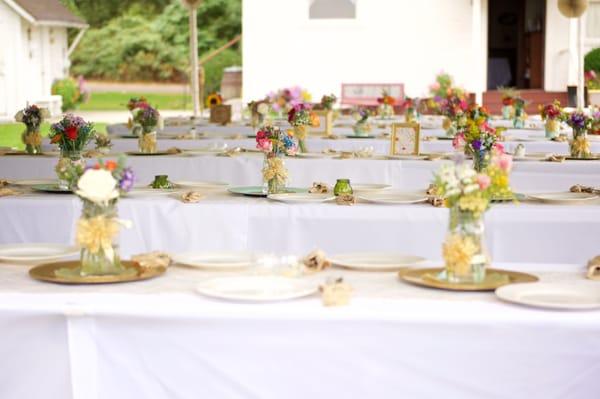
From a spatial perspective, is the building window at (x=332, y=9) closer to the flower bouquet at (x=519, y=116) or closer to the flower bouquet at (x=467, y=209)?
the flower bouquet at (x=519, y=116)

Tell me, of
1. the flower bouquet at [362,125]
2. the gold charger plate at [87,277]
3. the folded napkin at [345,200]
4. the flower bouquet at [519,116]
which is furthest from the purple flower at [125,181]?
the flower bouquet at [519,116]

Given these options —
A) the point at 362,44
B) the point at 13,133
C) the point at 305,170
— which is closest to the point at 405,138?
the point at 305,170

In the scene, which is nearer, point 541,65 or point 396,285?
point 396,285

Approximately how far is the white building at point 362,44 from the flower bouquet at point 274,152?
12125 millimetres

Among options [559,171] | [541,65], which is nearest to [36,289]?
[559,171]

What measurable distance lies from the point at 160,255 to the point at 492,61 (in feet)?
65.0

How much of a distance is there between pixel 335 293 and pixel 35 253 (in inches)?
41.5

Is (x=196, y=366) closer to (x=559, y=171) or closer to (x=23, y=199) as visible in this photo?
(x=23, y=199)

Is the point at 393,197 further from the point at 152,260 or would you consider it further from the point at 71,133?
the point at 152,260

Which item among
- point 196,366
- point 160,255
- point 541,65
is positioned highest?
point 541,65

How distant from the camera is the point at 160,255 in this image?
313cm

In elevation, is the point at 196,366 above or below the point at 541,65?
below

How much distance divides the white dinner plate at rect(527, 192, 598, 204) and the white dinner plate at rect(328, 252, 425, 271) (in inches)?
55.4

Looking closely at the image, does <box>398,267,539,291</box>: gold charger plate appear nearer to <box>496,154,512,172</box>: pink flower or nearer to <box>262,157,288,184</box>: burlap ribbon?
<box>496,154,512,172</box>: pink flower
